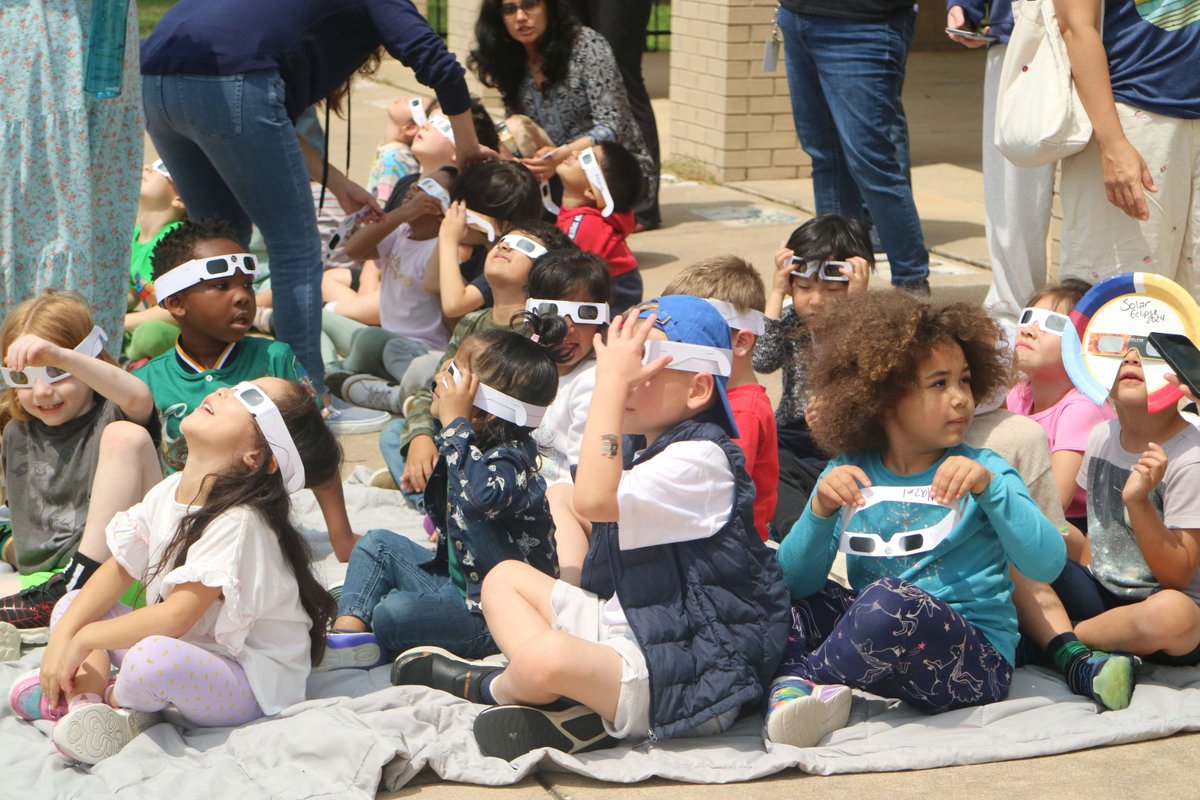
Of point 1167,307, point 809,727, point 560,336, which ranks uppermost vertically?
point 1167,307

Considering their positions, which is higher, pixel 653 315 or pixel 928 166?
pixel 653 315

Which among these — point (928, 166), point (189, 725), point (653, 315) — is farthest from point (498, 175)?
point (928, 166)

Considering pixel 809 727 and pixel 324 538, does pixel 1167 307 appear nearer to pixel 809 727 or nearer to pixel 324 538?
pixel 809 727

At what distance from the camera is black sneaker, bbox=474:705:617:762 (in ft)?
10.3

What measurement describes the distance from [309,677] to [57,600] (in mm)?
838

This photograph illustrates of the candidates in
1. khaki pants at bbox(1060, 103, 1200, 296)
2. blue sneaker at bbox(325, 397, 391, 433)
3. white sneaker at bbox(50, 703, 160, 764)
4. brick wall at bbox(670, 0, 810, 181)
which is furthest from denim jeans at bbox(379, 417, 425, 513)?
brick wall at bbox(670, 0, 810, 181)

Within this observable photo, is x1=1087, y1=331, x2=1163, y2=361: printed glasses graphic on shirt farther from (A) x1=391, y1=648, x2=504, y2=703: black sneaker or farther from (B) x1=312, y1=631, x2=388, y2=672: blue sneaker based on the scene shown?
(B) x1=312, y1=631, x2=388, y2=672: blue sneaker

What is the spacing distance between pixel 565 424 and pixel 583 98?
2885 millimetres

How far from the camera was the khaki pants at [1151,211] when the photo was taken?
4234 millimetres

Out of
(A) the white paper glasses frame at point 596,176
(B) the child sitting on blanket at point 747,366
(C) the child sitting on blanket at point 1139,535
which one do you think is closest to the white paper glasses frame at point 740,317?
(B) the child sitting on blanket at point 747,366

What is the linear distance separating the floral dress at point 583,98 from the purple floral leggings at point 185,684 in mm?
3962

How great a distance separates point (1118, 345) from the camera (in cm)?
365

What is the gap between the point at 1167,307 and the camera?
11.9 ft

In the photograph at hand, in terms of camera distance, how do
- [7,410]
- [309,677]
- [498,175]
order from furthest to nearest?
[498,175]
[7,410]
[309,677]
